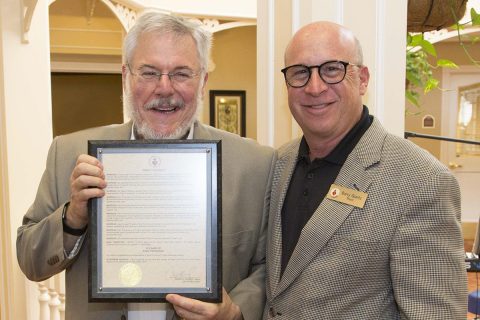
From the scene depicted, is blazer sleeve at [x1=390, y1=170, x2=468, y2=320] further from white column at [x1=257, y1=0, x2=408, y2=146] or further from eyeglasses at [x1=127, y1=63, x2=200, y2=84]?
eyeglasses at [x1=127, y1=63, x2=200, y2=84]

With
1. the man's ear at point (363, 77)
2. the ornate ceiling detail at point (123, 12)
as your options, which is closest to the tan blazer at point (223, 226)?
the man's ear at point (363, 77)

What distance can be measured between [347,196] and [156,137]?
0.54 metres

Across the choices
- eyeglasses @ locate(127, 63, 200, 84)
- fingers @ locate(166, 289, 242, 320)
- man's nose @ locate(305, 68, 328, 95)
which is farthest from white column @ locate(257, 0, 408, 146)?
fingers @ locate(166, 289, 242, 320)

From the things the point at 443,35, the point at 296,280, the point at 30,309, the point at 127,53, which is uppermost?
the point at 443,35

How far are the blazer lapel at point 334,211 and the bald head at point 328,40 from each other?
221mm

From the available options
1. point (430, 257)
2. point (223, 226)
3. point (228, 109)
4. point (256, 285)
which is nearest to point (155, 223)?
point (223, 226)

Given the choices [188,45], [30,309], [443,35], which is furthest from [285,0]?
[443,35]

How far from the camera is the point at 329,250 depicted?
1281 mm

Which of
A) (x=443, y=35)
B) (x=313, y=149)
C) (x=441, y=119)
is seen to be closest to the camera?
(x=313, y=149)

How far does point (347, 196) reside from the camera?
1.28 meters

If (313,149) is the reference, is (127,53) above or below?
above

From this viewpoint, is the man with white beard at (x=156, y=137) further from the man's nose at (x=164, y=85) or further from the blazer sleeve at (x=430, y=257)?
the blazer sleeve at (x=430, y=257)

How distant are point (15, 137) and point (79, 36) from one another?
404 centimetres

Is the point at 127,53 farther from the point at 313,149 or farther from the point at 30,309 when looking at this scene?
the point at 30,309
